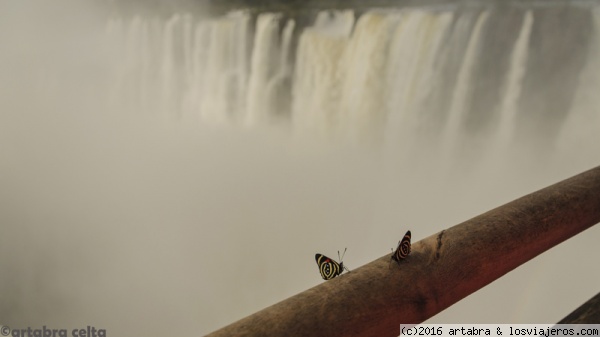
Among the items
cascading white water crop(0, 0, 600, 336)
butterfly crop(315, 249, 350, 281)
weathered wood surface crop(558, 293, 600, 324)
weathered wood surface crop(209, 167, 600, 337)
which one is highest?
cascading white water crop(0, 0, 600, 336)

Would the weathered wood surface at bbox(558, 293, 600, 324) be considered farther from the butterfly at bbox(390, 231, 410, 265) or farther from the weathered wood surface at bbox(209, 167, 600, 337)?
the butterfly at bbox(390, 231, 410, 265)

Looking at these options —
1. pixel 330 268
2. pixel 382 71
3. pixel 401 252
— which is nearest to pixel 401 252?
pixel 401 252

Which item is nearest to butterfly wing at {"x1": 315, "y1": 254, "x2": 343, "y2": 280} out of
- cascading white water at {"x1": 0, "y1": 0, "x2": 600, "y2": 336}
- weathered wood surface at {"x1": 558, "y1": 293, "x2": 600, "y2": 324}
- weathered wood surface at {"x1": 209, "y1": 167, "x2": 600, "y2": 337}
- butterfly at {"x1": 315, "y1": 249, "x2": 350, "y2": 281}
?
butterfly at {"x1": 315, "y1": 249, "x2": 350, "y2": 281}

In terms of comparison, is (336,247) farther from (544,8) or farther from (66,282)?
(66,282)

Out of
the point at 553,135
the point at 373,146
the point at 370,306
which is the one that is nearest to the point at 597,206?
the point at 370,306

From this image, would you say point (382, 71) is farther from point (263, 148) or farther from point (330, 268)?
point (330, 268)

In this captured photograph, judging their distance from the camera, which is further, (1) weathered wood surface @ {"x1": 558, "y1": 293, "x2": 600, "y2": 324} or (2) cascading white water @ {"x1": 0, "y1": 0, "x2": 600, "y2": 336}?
(2) cascading white water @ {"x1": 0, "y1": 0, "x2": 600, "y2": 336}

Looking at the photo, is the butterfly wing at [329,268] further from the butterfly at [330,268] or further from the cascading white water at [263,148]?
the cascading white water at [263,148]
